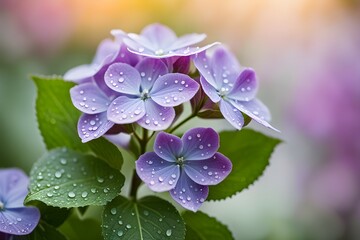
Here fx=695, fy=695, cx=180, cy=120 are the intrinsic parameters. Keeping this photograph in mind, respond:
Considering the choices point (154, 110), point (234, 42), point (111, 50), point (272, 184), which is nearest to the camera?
point (154, 110)

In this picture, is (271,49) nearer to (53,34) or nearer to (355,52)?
(355,52)

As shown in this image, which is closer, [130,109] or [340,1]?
[130,109]

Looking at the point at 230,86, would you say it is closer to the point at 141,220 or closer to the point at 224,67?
the point at 224,67

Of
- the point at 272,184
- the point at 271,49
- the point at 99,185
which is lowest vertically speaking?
the point at 272,184

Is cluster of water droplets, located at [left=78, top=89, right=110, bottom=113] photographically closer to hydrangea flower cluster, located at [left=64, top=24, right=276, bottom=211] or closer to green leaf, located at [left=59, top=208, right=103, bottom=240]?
hydrangea flower cluster, located at [left=64, top=24, right=276, bottom=211]

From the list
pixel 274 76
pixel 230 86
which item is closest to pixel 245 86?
pixel 230 86

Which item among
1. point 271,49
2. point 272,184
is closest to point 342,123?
point 272,184

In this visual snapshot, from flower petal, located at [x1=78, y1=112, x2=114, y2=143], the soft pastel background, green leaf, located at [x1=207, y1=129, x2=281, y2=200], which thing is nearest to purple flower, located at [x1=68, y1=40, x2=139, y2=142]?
flower petal, located at [x1=78, y1=112, x2=114, y2=143]

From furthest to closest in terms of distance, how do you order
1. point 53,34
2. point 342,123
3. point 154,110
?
point 53,34 < point 342,123 < point 154,110
